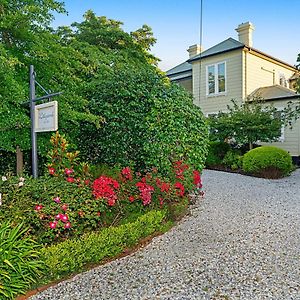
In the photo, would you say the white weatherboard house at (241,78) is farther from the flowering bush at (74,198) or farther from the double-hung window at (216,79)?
the flowering bush at (74,198)

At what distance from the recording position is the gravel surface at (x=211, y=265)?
10.5ft

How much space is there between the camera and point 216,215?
19.7ft

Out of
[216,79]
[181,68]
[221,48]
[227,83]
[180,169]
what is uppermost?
[221,48]

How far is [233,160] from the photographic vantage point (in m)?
13.5

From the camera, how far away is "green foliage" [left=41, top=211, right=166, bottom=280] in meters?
3.42

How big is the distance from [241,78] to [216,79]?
1.56 m

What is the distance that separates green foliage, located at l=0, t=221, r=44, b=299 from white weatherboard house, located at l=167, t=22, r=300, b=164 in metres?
13.9

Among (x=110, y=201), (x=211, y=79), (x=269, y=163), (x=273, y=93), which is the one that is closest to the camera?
(x=110, y=201)

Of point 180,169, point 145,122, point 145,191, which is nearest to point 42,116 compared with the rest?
point 145,191

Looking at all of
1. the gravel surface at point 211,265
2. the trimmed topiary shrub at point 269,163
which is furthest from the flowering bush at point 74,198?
the trimmed topiary shrub at point 269,163

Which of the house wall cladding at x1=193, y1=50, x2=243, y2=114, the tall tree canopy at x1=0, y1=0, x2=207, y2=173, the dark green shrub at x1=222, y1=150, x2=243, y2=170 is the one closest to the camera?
the tall tree canopy at x1=0, y1=0, x2=207, y2=173

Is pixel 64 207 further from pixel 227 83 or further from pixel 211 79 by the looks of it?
pixel 211 79

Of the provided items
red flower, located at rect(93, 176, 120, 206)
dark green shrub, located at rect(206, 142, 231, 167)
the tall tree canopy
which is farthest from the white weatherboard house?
red flower, located at rect(93, 176, 120, 206)

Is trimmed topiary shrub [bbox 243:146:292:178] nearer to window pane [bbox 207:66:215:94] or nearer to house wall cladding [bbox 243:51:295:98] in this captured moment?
house wall cladding [bbox 243:51:295:98]
